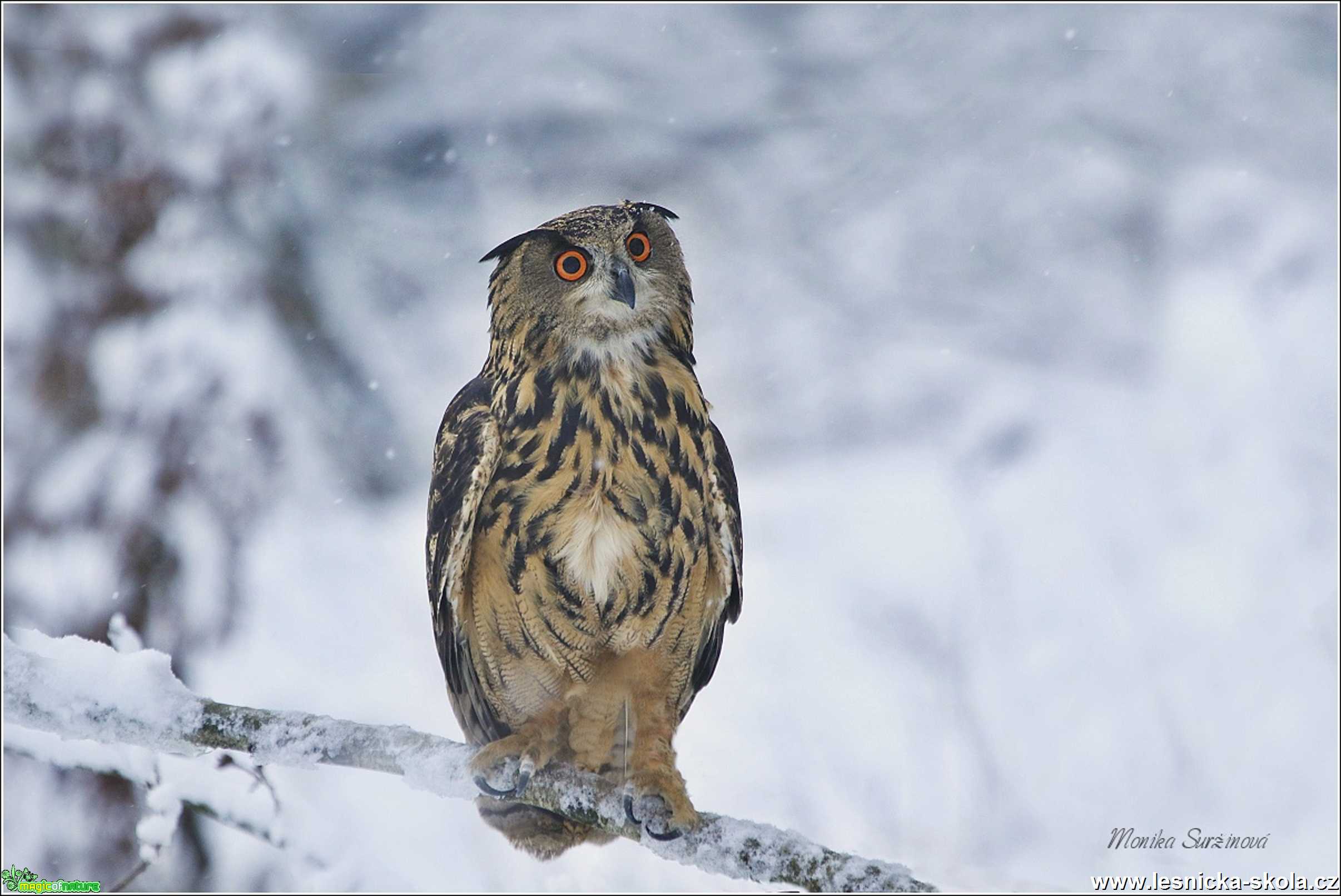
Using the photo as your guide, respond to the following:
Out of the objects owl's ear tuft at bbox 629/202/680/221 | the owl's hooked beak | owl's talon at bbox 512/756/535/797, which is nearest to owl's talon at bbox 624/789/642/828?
owl's talon at bbox 512/756/535/797

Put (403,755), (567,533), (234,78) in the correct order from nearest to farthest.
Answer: (403,755)
(567,533)
(234,78)

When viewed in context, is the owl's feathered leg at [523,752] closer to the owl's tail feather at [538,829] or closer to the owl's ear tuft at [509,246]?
the owl's tail feather at [538,829]

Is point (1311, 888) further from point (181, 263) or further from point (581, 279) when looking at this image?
point (181, 263)

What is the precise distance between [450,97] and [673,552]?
9.45 feet

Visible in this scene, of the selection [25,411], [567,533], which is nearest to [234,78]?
[25,411]

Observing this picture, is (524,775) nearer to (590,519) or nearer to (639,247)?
(590,519)

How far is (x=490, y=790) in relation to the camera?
8.64 ft

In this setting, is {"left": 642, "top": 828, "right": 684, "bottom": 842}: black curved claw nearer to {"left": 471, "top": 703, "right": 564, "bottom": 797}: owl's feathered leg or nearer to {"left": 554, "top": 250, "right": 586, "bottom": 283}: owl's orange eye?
{"left": 471, "top": 703, "right": 564, "bottom": 797}: owl's feathered leg

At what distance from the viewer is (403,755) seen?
2357mm

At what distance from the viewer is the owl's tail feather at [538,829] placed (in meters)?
2.88

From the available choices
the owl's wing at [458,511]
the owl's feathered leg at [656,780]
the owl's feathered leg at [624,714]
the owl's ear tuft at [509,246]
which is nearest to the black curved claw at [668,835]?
the owl's feathered leg at [656,780]

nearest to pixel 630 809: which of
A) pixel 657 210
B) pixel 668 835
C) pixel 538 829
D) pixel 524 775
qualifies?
pixel 668 835

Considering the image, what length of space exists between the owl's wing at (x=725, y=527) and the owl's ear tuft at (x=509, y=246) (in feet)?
1.94

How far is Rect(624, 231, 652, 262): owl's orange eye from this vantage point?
2727 millimetres
